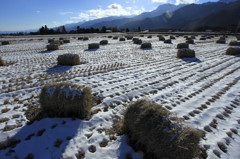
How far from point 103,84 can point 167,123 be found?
553 cm

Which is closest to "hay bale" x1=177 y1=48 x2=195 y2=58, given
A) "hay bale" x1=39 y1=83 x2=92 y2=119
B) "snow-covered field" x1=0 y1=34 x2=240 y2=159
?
"snow-covered field" x1=0 y1=34 x2=240 y2=159

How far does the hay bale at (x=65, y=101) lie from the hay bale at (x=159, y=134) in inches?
65.9

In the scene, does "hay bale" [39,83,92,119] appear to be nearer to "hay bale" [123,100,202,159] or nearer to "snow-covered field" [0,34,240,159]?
"snow-covered field" [0,34,240,159]

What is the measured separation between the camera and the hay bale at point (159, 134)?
2.96 m

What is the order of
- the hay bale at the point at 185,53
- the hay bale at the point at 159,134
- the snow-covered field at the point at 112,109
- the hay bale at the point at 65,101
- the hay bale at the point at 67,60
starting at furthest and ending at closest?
1. the hay bale at the point at 185,53
2. the hay bale at the point at 67,60
3. the hay bale at the point at 65,101
4. the snow-covered field at the point at 112,109
5. the hay bale at the point at 159,134

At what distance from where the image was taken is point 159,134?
10.6 feet

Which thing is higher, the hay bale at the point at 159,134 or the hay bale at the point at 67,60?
the hay bale at the point at 67,60

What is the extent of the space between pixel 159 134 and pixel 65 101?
10.3ft

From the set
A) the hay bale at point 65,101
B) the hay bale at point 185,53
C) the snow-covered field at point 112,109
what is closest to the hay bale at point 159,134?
the snow-covered field at point 112,109

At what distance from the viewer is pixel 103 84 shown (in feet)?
27.9

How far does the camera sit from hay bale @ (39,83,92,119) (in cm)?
506

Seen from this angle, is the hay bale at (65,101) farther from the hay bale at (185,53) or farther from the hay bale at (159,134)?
the hay bale at (185,53)

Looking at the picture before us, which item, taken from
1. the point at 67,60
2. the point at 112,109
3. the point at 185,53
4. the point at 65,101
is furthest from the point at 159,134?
the point at 185,53

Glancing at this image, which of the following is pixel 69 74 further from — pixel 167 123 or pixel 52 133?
pixel 167 123
